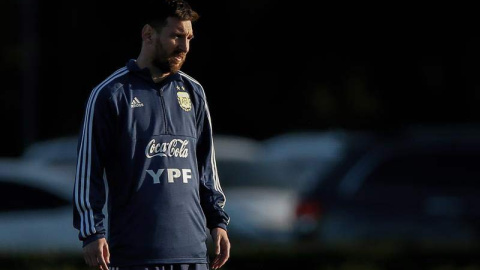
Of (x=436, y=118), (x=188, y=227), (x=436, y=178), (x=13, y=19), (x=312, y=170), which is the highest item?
(x=13, y=19)

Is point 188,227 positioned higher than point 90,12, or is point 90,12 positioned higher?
point 90,12

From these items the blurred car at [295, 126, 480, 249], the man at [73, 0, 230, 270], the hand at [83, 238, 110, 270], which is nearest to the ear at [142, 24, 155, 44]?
the man at [73, 0, 230, 270]

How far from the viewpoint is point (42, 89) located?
3322 centimetres

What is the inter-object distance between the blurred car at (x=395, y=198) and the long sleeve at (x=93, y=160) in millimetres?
6040

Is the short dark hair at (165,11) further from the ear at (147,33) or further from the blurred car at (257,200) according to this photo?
the blurred car at (257,200)

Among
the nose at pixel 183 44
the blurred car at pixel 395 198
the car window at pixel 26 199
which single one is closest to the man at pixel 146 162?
the nose at pixel 183 44

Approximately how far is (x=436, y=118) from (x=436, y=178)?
1862 cm

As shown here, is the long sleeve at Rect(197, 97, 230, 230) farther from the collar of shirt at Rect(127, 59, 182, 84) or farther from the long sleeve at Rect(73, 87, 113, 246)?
the long sleeve at Rect(73, 87, 113, 246)

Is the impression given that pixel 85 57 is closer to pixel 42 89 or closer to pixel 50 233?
pixel 42 89

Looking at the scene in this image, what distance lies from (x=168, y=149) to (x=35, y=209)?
8.62m

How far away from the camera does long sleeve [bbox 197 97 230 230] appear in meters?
5.94

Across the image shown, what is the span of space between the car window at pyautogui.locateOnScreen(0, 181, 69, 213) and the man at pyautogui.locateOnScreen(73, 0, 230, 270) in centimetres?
838

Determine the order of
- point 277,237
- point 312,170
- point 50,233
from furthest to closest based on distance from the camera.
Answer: point 312,170 < point 277,237 < point 50,233

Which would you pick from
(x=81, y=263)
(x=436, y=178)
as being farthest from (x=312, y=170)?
(x=81, y=263)
